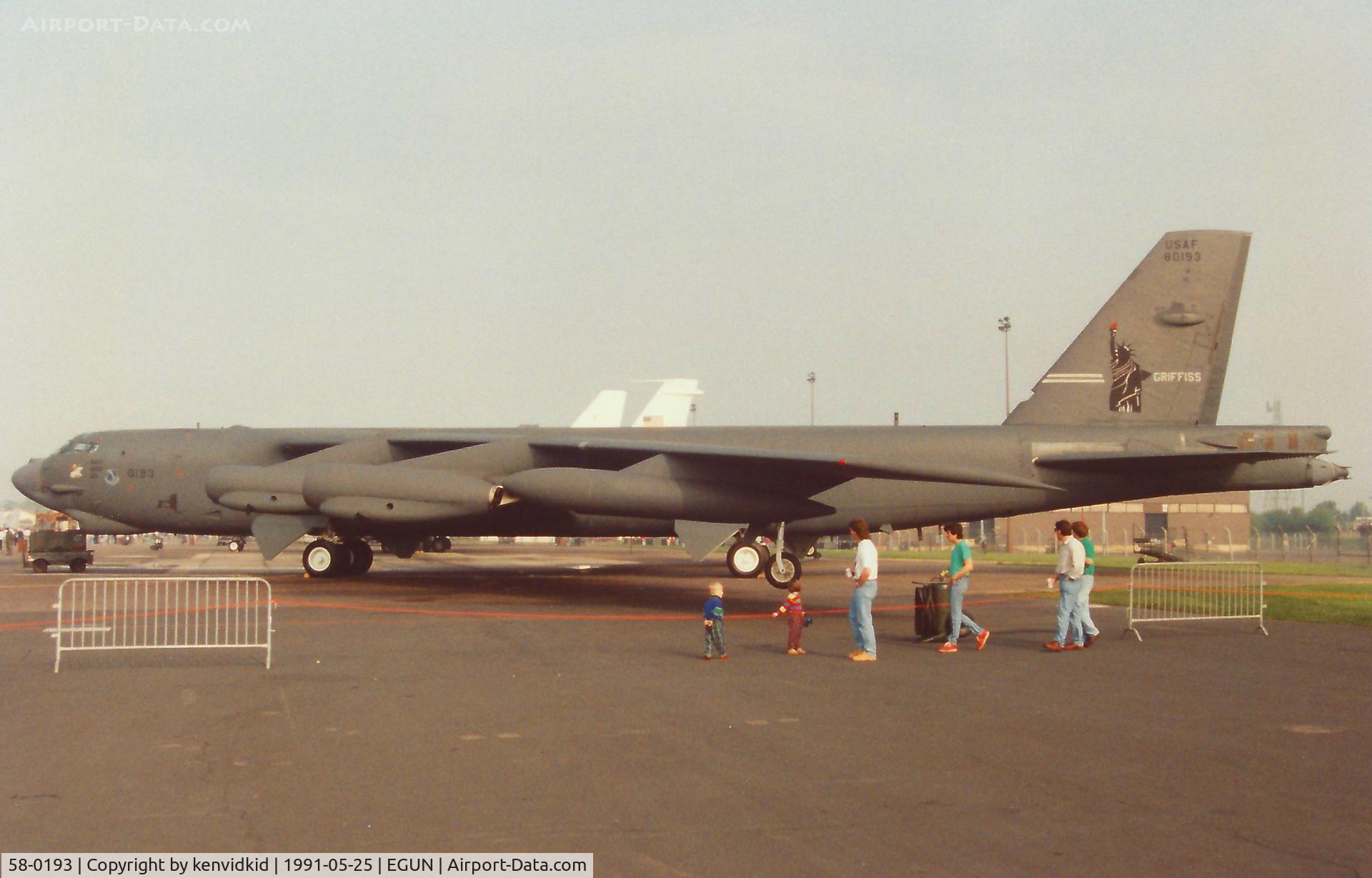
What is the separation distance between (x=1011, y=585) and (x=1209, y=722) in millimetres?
16365

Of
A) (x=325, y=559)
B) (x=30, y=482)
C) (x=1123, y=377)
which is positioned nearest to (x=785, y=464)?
(x=1123, y=377)

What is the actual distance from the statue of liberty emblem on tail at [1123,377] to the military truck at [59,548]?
2374 centimetres

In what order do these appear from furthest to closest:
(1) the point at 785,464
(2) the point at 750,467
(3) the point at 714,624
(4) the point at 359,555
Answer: (4) the point at 359,555 < (2) the point at 750,467 < (1) the point at 785,464 < (3) the point at 714,624

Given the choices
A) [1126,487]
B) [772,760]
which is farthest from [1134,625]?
[772,760]

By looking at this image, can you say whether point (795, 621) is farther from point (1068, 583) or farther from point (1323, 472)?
point (1323, 472)

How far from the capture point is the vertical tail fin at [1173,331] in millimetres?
20750

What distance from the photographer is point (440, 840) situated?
493 cm

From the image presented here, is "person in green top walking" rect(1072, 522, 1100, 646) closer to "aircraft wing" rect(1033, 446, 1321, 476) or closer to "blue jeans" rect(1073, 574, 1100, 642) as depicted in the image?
"blue jeans" rect(1073, 574, 1100, 642)

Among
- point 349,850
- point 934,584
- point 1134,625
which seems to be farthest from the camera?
point 1134,625

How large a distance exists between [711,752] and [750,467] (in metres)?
11.1

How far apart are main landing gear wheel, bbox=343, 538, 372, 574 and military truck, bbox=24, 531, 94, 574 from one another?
361 inches

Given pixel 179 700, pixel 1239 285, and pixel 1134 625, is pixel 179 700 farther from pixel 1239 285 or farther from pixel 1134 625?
pixel 1239 285

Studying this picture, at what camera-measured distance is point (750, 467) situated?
17.8 meters

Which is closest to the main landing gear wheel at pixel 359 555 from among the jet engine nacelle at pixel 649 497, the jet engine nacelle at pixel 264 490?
the jet engine nacelle at pixel 264 490
